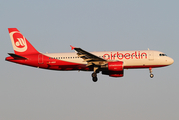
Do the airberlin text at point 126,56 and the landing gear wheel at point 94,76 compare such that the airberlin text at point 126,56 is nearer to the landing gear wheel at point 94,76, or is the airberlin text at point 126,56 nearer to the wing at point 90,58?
the wing at point 90,58

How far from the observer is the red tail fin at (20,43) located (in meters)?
55.9

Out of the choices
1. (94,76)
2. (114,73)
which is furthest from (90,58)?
(114,73)

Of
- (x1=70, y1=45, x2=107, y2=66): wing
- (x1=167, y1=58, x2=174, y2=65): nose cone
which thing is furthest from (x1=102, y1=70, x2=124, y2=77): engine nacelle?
(x1=167, y1=58, x2=174, y2=65): nose cone

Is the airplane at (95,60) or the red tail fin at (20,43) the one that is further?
the red tail fin at (20,43)

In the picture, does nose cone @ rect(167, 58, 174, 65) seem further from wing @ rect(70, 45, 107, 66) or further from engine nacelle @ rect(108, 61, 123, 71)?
wing @ rect(70, 45, 107, 66)

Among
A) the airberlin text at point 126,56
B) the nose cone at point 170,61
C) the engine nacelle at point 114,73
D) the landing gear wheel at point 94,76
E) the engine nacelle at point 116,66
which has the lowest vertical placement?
A: the landing gear wheel at point 94,76

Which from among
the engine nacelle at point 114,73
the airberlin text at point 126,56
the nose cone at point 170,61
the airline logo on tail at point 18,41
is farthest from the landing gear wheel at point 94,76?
the airline logo on tail at point 18,41

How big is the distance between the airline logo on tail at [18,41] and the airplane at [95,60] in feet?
1.72

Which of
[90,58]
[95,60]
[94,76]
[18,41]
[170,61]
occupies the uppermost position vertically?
[18,41]

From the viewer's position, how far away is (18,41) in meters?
56.6

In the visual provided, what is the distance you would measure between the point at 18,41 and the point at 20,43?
19.9 inches

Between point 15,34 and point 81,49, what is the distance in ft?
45.7

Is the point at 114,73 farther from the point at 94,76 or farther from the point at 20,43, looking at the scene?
the point at 20,43

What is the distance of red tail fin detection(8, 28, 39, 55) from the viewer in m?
55.9
